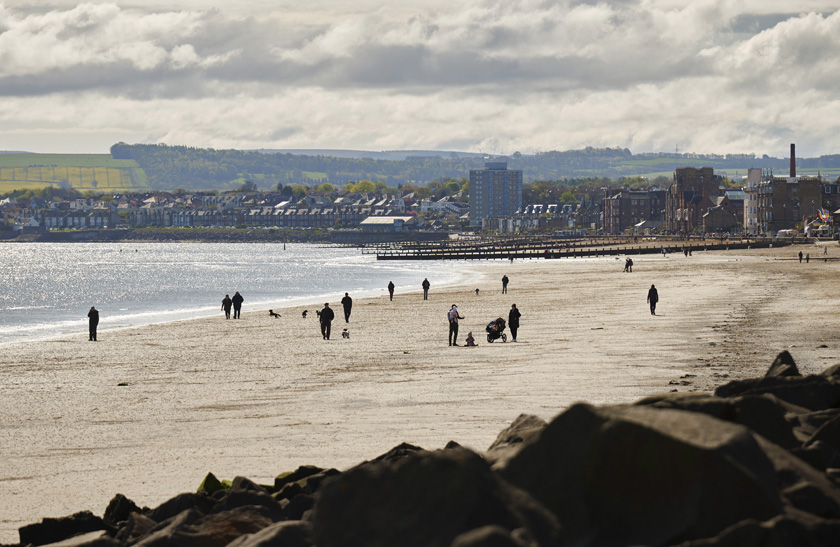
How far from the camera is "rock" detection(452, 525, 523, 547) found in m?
4.98

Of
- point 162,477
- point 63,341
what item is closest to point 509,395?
point 162,477

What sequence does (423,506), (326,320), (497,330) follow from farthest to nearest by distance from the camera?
(326,320) → (497,330) → (423,506)

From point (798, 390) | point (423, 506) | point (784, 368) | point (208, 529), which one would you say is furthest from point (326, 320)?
point (423, 506)

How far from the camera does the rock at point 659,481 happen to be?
575 cm

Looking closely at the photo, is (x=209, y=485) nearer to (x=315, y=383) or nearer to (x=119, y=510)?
(x=119, y=510)

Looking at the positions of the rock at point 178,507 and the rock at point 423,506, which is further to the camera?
the rock at point 178,507

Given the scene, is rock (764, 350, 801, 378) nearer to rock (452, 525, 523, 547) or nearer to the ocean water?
rock (452, 525, 523, 547)

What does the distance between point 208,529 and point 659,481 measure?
3915 millimetres

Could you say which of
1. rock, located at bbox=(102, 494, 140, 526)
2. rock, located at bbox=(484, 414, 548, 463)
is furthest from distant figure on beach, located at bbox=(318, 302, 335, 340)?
rock, located at bbox=(484, 414, 548, 463)

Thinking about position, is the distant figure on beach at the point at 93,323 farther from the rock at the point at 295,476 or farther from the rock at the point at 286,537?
the rock at the point at 286,537

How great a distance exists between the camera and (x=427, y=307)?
50188mm

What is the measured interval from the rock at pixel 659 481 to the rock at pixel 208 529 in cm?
298

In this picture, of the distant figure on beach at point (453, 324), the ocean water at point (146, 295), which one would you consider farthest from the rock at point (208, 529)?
the ocean water at point (146, 295)

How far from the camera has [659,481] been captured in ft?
19.1
